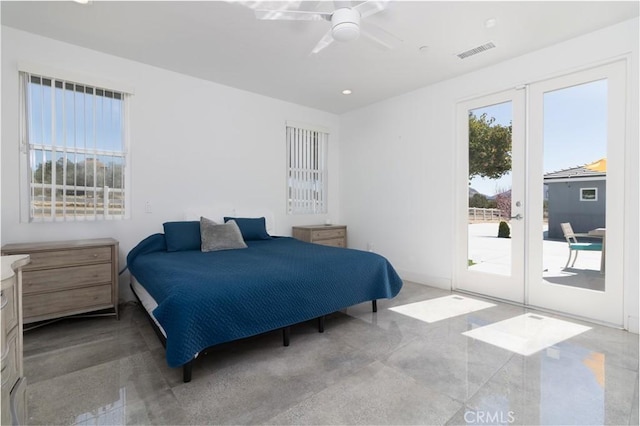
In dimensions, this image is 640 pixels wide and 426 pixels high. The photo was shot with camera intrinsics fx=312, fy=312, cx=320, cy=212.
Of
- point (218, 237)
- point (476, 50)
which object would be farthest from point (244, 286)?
point (476, 50)

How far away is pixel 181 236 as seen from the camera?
11.1ft

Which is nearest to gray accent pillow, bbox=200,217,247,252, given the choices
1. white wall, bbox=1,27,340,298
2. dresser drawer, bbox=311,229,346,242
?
white wall, bbox=1,27,340,298

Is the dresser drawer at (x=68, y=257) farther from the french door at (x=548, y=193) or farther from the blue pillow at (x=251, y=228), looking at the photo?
the french door at (x=548, y=193)

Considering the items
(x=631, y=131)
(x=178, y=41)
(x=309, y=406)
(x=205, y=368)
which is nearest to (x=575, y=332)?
(x=631, y=131)

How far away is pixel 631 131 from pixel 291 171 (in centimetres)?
393

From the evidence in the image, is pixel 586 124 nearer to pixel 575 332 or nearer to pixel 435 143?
pixel 435 143

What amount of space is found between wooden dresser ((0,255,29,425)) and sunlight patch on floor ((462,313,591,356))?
2816 mm

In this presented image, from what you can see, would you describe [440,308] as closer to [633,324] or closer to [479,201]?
[479,201]

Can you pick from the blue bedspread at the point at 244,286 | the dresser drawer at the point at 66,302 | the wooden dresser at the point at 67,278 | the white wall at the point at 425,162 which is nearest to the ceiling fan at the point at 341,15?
the blue bedspread at the point at 244,286

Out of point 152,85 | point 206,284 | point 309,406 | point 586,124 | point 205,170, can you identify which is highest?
point 152,85

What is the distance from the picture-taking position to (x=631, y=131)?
2.72m

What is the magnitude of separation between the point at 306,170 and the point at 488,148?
2699mm

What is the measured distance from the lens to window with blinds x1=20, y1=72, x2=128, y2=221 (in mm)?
3039

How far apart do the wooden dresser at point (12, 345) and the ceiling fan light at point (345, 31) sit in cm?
226
